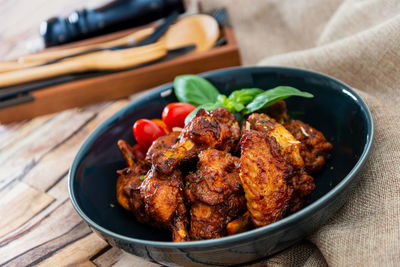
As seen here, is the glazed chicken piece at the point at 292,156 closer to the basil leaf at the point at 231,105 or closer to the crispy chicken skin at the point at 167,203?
the basil leaf at the point at 231,105

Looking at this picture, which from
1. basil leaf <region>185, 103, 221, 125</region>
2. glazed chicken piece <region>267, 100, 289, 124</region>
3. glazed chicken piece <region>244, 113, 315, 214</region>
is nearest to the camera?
glazed chicken piece <region>244, 113, 315, 214</region>

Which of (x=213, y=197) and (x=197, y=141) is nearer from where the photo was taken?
(x=213, y=197)

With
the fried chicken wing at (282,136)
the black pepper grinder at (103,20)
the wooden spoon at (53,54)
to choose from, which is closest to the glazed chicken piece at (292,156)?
the fried chicken wing at (282,136)

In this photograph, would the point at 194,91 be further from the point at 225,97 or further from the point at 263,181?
the point at 263,181

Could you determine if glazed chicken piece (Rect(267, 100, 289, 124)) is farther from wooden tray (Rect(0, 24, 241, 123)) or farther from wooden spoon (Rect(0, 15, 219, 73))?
wooden spoon (Rect(0, 15, 219, 73))

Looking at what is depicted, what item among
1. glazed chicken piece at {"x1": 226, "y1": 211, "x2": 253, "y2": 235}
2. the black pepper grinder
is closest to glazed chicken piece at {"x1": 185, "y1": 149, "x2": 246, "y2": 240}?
glazed chicken piece at {"x1": 226, "y1": 211, "x2": 253, "y2": 235}

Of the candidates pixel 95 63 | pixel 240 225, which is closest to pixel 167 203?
pixel 240 225
